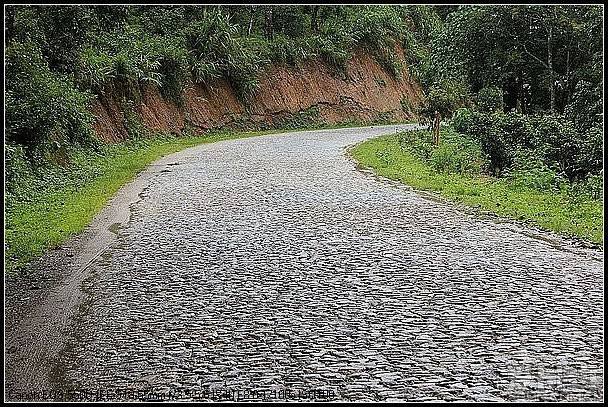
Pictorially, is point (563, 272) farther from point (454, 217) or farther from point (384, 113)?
point (384, 113)

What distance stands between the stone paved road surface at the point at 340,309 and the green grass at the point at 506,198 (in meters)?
0.77

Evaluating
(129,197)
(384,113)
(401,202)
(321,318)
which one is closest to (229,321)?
(321,318)

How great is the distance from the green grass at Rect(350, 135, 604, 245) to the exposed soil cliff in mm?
11673

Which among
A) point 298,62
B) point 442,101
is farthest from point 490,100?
point 298,62

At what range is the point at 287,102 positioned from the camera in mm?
41406

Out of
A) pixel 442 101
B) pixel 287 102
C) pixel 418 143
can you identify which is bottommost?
pixel 418 143

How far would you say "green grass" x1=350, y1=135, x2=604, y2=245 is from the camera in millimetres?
10719

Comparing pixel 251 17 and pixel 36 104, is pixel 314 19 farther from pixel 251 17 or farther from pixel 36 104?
pixel 36 104

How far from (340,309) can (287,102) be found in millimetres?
35310

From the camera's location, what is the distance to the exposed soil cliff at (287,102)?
30281 millimetres

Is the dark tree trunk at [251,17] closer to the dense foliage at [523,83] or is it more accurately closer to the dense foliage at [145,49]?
the dense foliage at [145,49]

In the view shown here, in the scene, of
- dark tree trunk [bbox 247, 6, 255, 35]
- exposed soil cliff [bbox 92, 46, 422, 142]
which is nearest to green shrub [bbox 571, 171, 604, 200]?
exposed soil cliff [bbox 92, 46, 422, 142]

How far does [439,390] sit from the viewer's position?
15.7 feet

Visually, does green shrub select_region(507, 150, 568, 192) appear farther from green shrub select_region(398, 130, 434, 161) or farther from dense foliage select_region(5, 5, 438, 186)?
dense foliage select_region(5, 5, 438, 186)
